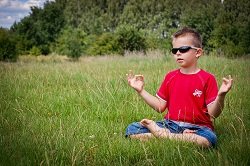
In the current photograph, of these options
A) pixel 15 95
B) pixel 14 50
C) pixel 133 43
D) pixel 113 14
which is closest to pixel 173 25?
pixel 113 14

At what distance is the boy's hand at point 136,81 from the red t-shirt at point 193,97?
0.32 meters

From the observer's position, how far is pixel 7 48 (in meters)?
24.5

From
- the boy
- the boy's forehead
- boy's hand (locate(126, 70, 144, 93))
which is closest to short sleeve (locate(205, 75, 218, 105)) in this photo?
the boy

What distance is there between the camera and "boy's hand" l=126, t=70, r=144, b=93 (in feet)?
10.4

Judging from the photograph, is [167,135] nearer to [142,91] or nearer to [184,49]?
[142,91]

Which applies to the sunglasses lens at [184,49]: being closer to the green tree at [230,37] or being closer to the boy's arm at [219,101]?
the boy's arm at [219,101]

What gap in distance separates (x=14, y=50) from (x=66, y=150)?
2405 cm

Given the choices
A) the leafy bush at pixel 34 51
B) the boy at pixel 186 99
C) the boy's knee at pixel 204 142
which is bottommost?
the leafy bush at pixel 34 51

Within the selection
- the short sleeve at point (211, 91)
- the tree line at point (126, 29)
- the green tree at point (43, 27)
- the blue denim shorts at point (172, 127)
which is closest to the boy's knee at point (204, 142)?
the blue denim shorts at point (172, 127)

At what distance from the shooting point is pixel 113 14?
58469 millimetres

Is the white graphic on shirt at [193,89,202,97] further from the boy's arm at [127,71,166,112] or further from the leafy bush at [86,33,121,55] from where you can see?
the leafy bush at [86,33,121,55]

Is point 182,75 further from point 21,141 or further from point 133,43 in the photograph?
point 133,43

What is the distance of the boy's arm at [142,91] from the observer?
3170 millimetres

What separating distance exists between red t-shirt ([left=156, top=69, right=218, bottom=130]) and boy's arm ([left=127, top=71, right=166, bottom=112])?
205 mm
